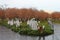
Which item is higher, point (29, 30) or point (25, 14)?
point (25, 14)

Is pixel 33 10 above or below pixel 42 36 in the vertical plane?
above

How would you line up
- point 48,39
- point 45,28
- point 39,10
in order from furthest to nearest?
point 45,28, point 39,10, point 48,39

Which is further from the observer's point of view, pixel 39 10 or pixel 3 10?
pixel 3 10

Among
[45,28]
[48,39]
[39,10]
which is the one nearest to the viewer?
[48,39]

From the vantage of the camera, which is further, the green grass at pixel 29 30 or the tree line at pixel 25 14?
the green grass at pixel 29 30

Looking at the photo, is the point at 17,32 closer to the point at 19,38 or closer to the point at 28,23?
the point at 28,23

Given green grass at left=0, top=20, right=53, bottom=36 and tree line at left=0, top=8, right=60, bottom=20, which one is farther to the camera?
green grass at left=0, top=20, right=53, bottom=36

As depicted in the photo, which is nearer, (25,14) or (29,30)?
(25,14)

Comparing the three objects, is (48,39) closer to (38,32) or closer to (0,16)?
(38,32)

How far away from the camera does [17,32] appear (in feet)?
22.8

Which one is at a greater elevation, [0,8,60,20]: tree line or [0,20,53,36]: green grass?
[0,8,60,20]: tree line

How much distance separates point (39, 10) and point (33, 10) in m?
0.15

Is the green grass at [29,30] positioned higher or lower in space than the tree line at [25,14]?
lower

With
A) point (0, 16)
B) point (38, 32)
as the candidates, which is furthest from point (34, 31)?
point (0, 16)
